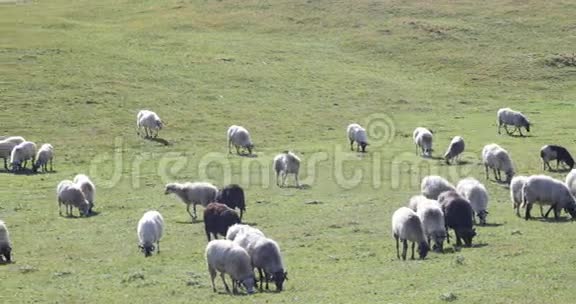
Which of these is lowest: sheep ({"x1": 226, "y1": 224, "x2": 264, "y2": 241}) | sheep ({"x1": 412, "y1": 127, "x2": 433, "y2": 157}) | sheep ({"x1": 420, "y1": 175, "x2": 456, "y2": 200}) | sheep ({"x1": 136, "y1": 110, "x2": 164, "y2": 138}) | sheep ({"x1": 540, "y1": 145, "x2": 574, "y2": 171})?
sheep ({"x1": 226, "y1": 224, "x2": 264, "y2": 241})

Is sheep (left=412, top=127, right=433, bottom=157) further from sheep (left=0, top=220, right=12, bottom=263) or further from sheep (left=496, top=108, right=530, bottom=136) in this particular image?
sheep (left=0, top=220, right=12, bottom=263)

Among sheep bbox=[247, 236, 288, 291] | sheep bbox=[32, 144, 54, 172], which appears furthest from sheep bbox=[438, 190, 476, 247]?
sheep bbox=[32, 144, 54, 172]

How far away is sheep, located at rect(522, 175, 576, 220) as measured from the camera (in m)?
30.6

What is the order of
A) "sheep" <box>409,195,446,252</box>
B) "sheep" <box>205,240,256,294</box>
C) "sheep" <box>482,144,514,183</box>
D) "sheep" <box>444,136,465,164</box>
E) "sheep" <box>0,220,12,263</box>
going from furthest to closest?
"sheep" <box>444,136,465,164</box>, "sheep" <box>482,144,514,183</box>, "sheep" <box>0,220,12,263</box>, "sheep" <box>409,195,446,252</box>, "sheep" <box>205,240,256,294</box>

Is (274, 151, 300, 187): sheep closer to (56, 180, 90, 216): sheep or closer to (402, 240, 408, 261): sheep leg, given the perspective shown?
(56, 180, 90, 216): sheep

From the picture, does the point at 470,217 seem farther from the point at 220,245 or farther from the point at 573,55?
the point at 573,55

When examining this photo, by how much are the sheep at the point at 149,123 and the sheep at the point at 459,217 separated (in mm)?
27883

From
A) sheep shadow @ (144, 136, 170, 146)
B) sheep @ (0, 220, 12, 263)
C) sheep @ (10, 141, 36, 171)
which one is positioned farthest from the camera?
sheep shadow @ (144, 136, 170, 146)

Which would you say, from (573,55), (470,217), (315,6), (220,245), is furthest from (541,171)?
(315,6)

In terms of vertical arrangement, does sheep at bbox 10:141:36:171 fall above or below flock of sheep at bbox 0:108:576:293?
above

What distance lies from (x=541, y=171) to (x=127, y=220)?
1850 cm

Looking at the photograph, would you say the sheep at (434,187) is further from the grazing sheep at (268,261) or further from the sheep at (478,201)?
the grazing sheep at (268,261)

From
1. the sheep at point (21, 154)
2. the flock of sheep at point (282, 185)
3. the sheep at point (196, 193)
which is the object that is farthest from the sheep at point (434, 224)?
the sheep at point (21, 154)

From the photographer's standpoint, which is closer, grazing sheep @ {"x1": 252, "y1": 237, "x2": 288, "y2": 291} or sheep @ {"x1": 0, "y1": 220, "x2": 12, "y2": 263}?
grazing sheep @ {"x1": 252, "y1": 237, "x2": 288, "y2": 291}
